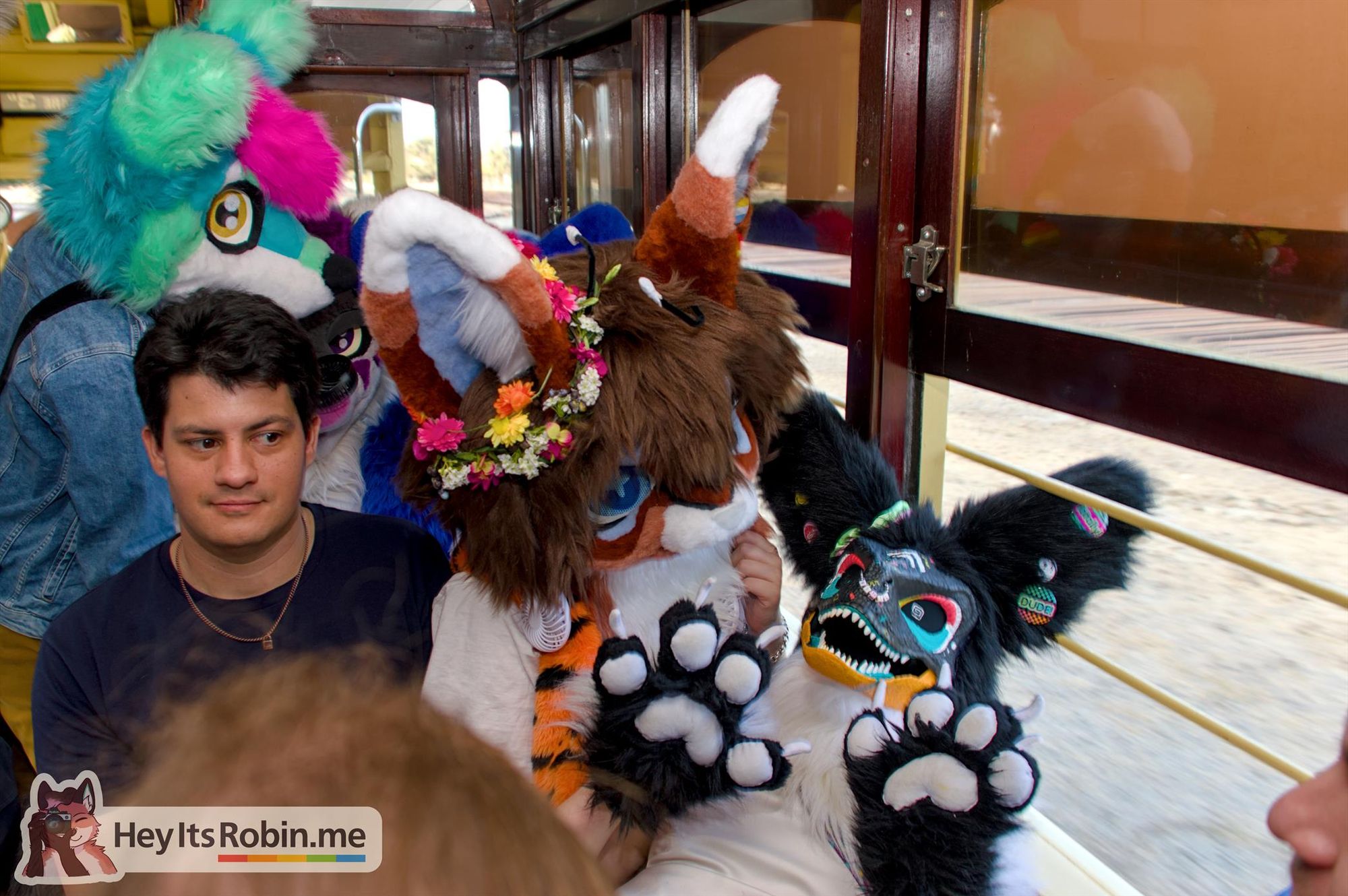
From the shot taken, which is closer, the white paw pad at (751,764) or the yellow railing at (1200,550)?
the white paw pad at (751,764)

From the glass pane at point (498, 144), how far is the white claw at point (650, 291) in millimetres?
3178

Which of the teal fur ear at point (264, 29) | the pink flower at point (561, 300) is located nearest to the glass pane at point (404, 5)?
the teal fur ear at point (264, 29)

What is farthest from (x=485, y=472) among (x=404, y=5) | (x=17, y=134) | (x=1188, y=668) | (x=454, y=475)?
(x=17, y=134)

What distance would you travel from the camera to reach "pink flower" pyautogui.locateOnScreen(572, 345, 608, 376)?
1.17m

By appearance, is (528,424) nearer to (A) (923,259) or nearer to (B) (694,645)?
(B) (694,645)

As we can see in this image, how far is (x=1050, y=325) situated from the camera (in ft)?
4.70

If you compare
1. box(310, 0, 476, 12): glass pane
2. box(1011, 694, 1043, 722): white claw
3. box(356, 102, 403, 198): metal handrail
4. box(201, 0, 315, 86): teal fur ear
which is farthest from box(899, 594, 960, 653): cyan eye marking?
box(310, 0, 476, 12): glass pane

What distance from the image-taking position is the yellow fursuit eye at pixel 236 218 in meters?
1.56

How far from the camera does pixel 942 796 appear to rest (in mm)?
971

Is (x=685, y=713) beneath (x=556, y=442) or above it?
beneath

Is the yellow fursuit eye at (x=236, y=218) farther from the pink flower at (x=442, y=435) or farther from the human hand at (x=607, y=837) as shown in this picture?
the human hand at (x=607, y=837)

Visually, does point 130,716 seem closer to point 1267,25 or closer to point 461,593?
point 461,593

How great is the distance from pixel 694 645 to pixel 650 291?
46 centimetres

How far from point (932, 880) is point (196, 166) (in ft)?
4.59
